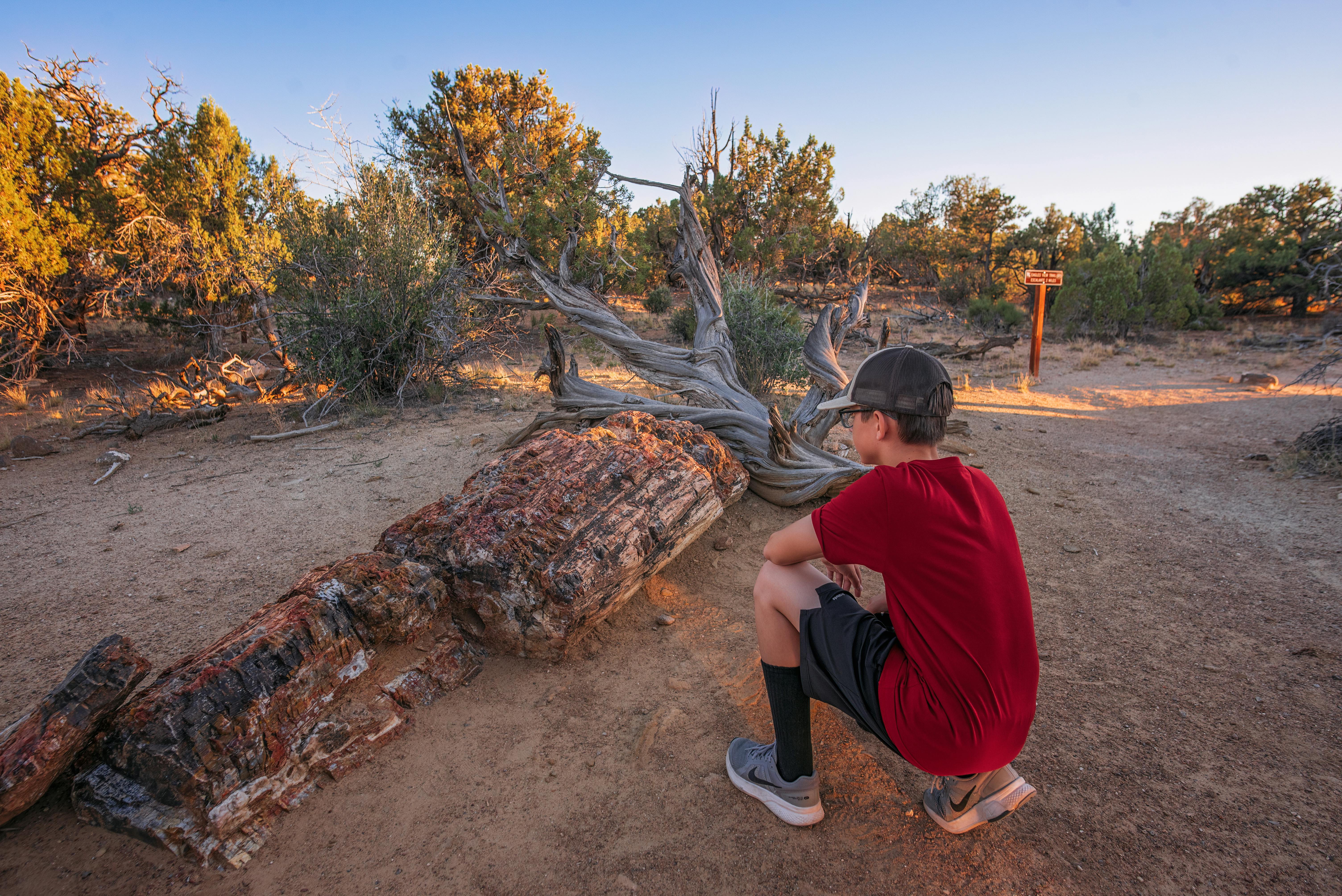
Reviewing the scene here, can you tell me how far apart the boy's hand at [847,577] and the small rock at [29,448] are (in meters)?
7.86

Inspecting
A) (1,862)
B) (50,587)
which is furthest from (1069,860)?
(50,587)

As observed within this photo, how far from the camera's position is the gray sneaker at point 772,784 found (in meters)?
1.92

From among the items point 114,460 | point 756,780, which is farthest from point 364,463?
Answer: point 756,780

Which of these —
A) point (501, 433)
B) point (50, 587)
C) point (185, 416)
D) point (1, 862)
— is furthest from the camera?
point (185, 416)

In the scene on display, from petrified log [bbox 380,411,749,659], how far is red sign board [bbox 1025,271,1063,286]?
9036mm

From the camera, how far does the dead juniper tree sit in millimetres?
4504

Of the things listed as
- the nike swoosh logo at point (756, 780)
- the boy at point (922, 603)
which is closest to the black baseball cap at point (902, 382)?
the boy at point (922, 603)

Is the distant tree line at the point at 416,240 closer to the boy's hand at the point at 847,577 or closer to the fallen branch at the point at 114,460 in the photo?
the fallen branch at the point at 114,460

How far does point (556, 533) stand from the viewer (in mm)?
2818

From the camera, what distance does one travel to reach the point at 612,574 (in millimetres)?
2805

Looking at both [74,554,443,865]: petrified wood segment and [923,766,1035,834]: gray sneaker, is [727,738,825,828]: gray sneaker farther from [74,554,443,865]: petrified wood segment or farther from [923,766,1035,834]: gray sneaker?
[74,554,443,865]: petrified wood segment

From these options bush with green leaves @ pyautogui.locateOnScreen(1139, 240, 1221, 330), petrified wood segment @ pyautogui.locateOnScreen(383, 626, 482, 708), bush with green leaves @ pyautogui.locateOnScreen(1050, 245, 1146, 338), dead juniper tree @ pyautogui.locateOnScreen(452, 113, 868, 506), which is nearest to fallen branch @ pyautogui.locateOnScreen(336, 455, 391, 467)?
dead juniper tree @ pyautogui.locateOnScreen(452, 113, 868, 506)

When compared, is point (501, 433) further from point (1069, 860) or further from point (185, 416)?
point (1069, 860)

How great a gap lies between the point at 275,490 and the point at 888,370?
4.94 meters
